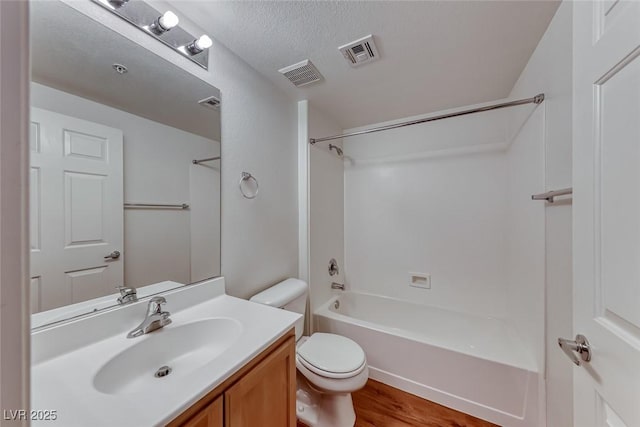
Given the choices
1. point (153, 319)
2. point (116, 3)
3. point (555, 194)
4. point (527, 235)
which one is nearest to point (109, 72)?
point (116, 3)

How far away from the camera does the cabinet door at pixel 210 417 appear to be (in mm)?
603

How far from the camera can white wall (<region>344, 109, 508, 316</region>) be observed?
193 centimetres

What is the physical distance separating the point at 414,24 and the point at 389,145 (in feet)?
4.07

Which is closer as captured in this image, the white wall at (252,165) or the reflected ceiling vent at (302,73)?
the white wall at (252,165)

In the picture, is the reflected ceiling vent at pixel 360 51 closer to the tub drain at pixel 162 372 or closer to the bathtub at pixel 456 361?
the tub drain at pixel 162 372

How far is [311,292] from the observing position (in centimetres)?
190

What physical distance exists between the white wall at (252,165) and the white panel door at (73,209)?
18.0 inches

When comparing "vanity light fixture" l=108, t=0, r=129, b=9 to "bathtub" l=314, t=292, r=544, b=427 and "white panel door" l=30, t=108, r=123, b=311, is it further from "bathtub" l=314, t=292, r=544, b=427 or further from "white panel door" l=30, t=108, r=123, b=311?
"bathtub" l=314, t=292, r=544, b=427

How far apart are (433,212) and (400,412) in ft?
5.11

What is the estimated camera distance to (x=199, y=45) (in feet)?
3.59

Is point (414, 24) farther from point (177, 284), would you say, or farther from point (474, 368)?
point (474, 368)

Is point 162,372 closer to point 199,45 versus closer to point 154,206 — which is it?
point 154,206

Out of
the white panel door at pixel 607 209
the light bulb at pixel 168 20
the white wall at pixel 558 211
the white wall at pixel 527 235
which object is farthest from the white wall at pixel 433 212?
the light bulb at pixel 168 20

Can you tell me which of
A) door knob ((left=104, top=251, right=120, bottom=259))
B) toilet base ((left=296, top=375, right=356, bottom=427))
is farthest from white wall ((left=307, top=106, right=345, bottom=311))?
door knob ((left=104, top=251, right=120, bottom=259))
